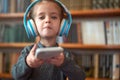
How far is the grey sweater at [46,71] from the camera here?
409 mm

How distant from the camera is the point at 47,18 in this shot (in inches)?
15.5

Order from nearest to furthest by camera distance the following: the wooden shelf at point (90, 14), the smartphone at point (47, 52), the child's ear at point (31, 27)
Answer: the smartphone at point (47, 52), the child's ear at point (31, 27), the wooden shelf at point (90, 14)

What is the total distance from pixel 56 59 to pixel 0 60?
123 cm

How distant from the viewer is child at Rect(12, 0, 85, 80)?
0.38 meters

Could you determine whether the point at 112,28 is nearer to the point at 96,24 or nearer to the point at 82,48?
the point at 96,24

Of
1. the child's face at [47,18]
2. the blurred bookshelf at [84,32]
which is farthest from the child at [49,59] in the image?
the blurred bookshelf at [84,32]

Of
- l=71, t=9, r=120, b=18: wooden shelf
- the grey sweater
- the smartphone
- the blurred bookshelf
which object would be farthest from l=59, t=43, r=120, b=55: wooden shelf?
the smartphone

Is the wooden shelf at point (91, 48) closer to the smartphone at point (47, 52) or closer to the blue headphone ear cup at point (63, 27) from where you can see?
the blue headphone ear cup at point (63, 27)

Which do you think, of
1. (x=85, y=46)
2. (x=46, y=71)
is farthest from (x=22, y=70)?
(x=85, y=46)

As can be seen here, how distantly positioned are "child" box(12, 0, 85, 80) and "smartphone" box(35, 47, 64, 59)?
0.07ft

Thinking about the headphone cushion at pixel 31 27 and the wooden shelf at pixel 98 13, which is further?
the wooden shelf at pixel 98 13

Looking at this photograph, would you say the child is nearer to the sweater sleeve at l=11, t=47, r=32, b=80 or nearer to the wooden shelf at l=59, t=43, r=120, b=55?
the sweater sleeve at l=11, t=47, r=32, b=80

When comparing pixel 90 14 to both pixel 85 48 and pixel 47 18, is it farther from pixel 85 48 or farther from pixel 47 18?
pixel 47 18

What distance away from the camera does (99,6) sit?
126 cm
